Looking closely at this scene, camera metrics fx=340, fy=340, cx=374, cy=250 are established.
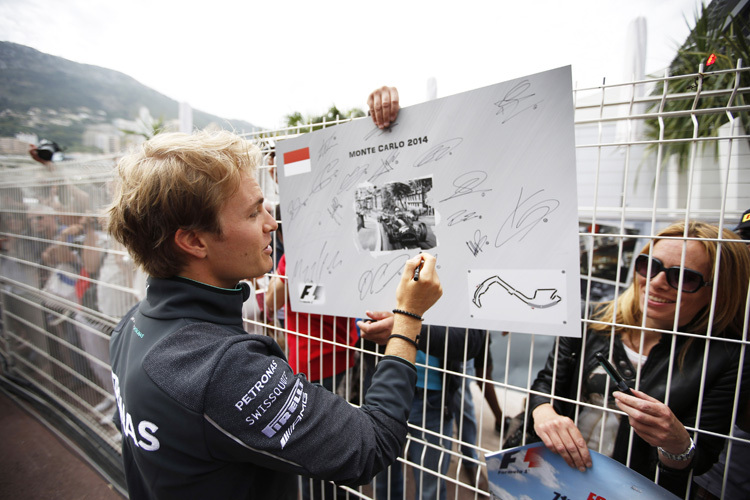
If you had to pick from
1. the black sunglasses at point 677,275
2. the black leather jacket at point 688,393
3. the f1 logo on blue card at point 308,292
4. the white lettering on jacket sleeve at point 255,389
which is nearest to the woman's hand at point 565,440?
the black leather jacket at point 688,393

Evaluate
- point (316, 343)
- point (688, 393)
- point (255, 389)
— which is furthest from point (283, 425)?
point (688, 393)

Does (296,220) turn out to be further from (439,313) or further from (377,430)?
(377,430)

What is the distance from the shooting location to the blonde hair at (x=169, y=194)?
2.84 feet

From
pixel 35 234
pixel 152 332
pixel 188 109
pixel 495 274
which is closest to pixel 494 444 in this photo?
pixel 495 274

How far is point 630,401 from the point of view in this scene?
89 cm

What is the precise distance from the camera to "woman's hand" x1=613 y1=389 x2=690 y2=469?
0.85 metres

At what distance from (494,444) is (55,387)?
161 inches

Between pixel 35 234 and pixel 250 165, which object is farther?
pixel 35 234

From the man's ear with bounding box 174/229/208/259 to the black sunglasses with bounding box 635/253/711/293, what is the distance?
122 centimetres

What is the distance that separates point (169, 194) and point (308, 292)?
79cm

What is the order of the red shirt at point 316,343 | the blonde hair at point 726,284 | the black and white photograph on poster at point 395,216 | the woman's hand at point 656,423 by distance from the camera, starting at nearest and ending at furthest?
1. the woman's hand at point 656,423
2. the blonde hair at point 726,284
3. the black and white photograph on poster at point 395,216
4. the red shirt at point 316,343
